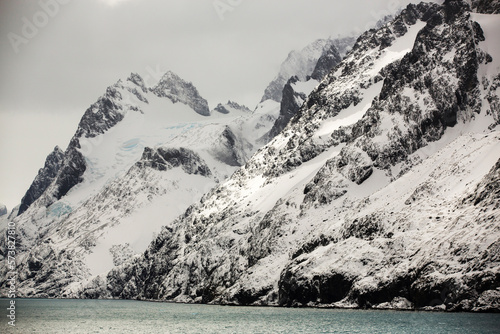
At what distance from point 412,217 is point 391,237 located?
6.42 meters

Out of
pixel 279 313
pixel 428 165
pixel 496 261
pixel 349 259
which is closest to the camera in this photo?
pixel 496 261

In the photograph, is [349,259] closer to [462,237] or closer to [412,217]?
[412,217]

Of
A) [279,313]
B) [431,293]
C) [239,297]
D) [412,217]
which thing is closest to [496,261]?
[431,293]

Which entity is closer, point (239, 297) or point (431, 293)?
point (431, 293)

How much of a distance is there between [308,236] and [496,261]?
279ft

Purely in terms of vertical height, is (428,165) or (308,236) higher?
(428,165)

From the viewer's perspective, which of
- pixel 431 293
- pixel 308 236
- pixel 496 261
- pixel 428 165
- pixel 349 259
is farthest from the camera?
pixel 308 236

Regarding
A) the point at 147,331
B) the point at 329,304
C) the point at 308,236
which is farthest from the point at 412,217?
the point at 147,331

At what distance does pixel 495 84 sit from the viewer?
192 metres

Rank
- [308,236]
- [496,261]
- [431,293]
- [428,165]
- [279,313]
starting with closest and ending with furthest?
[496,261] < [431,293] < [279,313] < [428,165] < [308,236]

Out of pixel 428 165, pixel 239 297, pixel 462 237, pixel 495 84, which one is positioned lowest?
pixel 239 297

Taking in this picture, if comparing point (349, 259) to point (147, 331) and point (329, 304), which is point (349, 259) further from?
point (147, 331)

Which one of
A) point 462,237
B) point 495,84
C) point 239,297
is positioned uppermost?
point 495,84

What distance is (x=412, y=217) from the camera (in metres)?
143
